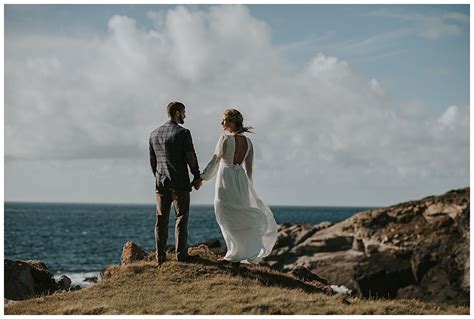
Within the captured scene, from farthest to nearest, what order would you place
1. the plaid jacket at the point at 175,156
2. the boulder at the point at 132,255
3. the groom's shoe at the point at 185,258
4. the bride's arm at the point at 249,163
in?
the boulder at the point at 132,255 → the groom's shoe at the point at 185,258 → the bride's arm at the point at 249,163 → the plaid jacket at the point at 175,156

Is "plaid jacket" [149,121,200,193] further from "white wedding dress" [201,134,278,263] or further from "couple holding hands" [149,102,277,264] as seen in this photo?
"white wedding dress" [201,134,278,263]

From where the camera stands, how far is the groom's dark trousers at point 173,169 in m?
14.4

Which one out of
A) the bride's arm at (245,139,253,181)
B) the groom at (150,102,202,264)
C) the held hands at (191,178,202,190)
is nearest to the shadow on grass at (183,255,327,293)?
the groom at (150,102,202,264)

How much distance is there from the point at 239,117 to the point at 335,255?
26776 mm

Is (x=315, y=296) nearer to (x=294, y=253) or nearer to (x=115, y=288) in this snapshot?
(x=115, y=288)

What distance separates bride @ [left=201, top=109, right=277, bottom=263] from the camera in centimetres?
1473

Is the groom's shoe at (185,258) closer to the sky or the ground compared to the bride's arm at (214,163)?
closer to the ground

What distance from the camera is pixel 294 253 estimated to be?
42938 mm

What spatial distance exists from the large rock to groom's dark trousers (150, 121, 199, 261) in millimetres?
3218

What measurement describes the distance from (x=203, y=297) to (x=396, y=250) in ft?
88.5

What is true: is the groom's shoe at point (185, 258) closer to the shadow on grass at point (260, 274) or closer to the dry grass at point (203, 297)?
the shadow on grass at point (260, 274)

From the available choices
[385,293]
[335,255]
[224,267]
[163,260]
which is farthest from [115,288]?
[335,255]

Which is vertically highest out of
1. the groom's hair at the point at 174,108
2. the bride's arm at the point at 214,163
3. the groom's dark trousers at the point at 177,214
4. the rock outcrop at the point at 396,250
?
the groom's hair at the point at 174,108

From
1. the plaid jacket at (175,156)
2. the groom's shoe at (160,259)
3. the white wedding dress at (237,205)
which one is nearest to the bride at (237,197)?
the white wedding dress at (237,205)
